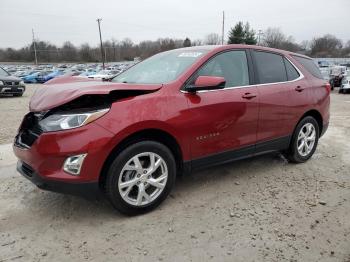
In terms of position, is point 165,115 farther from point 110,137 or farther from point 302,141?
point 302,141

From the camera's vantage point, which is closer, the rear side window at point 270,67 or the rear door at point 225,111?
the rear door at point 225,111

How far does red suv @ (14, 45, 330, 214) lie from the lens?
309 cm

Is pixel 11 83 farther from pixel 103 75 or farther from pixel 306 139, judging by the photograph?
pixel 306 139

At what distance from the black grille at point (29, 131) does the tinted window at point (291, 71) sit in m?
3.30


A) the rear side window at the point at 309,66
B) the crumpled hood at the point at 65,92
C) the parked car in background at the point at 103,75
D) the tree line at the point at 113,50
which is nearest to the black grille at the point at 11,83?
the parked car in background at the point at 103,75

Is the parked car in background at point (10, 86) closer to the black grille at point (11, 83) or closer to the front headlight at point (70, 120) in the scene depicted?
the black grille at point (11, 83)

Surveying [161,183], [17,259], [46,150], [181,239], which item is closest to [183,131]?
[161,183]

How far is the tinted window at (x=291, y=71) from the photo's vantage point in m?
4.86

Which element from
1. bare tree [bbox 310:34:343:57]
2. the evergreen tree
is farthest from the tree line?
the evergreen tree

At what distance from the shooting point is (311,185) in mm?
4355

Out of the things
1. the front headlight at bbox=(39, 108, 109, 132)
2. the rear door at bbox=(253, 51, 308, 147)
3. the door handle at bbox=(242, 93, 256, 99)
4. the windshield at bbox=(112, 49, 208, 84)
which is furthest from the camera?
the rear door at bbox=(253, 51, 308, 147)

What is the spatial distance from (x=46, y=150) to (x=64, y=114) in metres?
0.36

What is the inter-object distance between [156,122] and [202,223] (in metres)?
1.06

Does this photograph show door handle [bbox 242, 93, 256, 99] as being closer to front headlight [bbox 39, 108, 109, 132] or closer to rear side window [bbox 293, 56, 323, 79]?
rear side window [bbox 293, 56, 323, 79]
